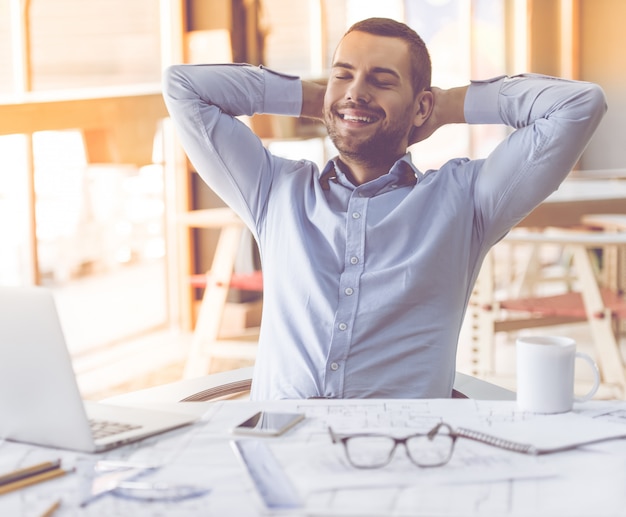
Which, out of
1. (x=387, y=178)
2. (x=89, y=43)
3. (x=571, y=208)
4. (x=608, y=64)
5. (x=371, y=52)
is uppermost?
(x=608, y=64)

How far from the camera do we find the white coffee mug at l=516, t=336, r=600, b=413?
1199 millimetres

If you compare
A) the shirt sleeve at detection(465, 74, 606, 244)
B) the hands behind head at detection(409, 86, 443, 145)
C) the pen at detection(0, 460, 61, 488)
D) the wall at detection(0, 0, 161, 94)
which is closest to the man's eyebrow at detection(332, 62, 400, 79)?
the hands behind head at detection(409, 86, 443, 145)

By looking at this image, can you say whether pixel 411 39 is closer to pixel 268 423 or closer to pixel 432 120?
pixel 432 120

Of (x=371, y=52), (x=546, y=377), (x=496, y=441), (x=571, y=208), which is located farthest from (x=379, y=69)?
(x=571, y=208)

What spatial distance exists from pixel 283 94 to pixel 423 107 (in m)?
0.30

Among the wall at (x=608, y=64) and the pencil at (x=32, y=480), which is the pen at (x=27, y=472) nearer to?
the pencil at (x=32, y=480)

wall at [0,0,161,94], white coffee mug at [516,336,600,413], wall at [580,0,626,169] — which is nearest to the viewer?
white coffee mug at [516,336,600,413]

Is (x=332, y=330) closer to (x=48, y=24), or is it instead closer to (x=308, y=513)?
(x=308, y=513)

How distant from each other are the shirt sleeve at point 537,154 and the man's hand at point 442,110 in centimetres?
15

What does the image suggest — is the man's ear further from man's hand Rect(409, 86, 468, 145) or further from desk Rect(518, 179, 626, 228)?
desk Rect(518, 179, 626, 228)

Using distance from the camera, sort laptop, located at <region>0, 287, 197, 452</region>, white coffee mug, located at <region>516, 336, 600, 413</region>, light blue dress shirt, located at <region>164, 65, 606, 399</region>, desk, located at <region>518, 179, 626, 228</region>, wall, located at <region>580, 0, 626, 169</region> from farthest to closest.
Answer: wall, located at <region>580, 0, 626, 169</region> < desk, located at <region>518, 179, 626, 228</region> < light blue dress shirt, located at <region>164, 65, 606, 399</region> < white coffee mug, located at <region>516, 336, 600, 413</region> < laptop, located at <region>0, 287, 197, 452</region>

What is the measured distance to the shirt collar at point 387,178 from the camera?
175cm

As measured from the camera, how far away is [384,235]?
5.52 ft

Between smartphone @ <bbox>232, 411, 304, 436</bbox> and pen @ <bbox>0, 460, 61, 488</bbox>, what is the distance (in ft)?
0.73
